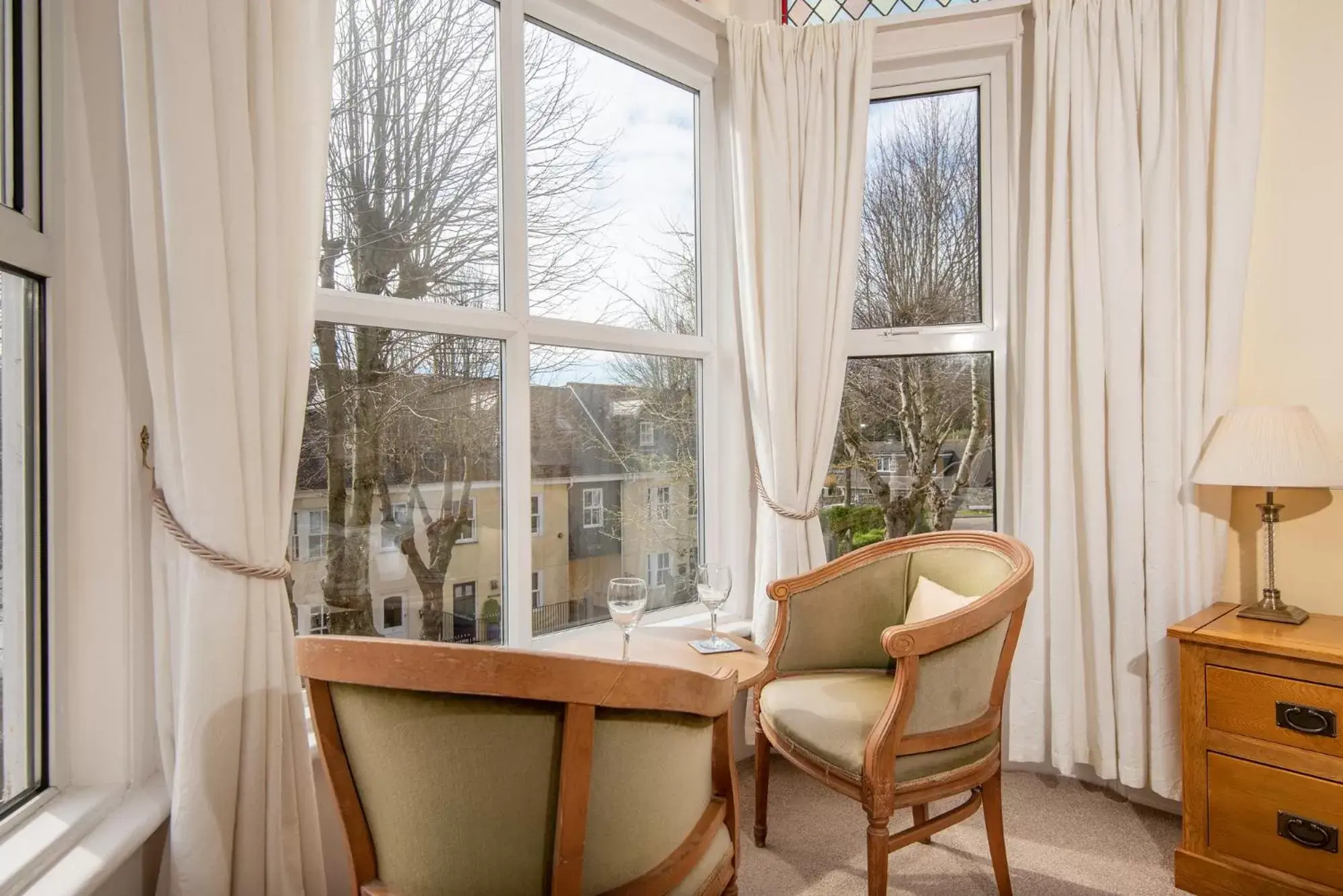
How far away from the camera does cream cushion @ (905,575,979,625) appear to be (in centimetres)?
219

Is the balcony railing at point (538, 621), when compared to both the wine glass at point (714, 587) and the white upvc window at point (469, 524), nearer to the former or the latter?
the white upvc window at point (469, 524)

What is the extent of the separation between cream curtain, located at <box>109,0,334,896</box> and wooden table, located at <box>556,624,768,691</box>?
2.11ft

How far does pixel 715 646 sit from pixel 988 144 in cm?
214

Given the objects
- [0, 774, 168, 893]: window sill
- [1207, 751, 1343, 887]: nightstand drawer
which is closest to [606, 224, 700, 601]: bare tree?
[0, 774, 168, 893]: window sill

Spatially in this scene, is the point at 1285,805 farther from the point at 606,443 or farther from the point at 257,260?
the point at 257,260

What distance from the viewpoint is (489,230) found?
2.37 meters

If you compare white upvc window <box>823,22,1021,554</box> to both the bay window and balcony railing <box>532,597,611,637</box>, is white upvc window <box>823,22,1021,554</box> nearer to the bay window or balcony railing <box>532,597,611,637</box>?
the bay window

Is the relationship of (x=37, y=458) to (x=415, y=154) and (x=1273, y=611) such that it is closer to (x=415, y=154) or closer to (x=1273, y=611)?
(x=415, y=154)

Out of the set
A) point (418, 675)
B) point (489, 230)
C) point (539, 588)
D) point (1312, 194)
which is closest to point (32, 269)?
point (418, 675)

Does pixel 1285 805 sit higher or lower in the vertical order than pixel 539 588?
lower

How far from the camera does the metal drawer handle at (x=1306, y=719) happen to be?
185 cm

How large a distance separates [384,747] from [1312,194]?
289 cm

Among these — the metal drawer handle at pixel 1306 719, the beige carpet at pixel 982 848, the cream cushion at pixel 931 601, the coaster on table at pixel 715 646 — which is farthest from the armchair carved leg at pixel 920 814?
the metal drawer handle at pixel 1306 719

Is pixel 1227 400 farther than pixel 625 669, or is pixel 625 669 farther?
pixel 1227 400
